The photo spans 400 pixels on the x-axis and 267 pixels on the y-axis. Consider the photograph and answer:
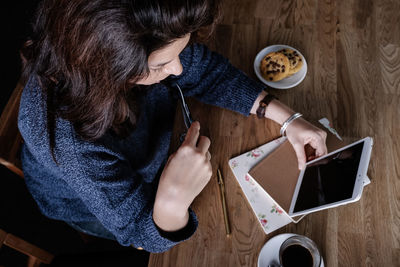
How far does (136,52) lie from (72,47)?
118 millimetres

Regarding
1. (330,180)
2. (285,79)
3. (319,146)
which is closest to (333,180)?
(330,180)

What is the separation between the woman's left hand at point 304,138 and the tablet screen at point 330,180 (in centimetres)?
5

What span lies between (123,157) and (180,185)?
0.54ft

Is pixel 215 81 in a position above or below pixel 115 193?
above

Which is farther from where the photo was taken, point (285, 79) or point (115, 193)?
point (285, 79)

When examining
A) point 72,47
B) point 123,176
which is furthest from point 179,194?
point 72,47

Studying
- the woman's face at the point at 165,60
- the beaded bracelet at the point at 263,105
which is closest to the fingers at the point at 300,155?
the beaded bracelet at the point at 263,105

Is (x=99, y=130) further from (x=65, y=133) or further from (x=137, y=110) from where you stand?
(x=137, y=110)

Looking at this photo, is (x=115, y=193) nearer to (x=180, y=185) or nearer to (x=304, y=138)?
(x=180, y=185)

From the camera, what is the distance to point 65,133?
73 centimetres

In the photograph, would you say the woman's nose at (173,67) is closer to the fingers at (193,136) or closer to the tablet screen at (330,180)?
the fingers at (193,136)

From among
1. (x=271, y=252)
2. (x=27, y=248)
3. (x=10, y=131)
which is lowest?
(x=27, y=248)

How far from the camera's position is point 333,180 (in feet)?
2.50

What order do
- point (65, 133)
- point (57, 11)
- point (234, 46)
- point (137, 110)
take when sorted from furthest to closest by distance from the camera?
point (234, 46), point (137, 110), point (65, 133), point (57, 11)
